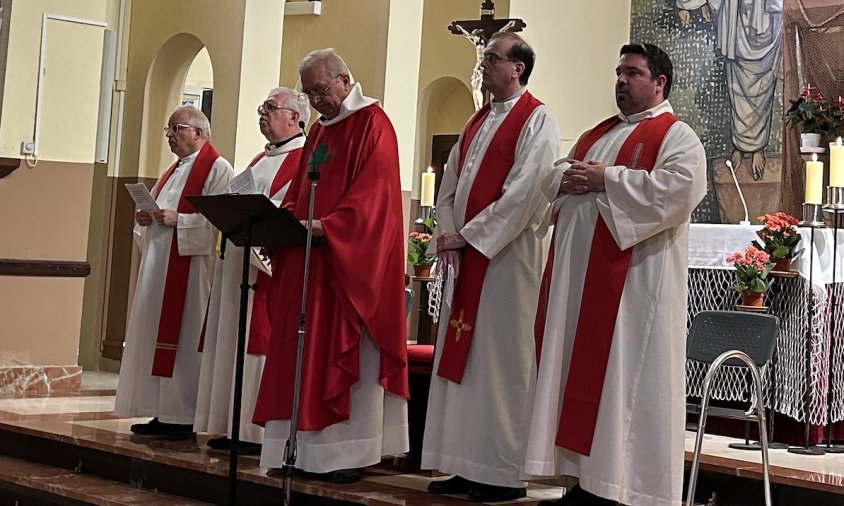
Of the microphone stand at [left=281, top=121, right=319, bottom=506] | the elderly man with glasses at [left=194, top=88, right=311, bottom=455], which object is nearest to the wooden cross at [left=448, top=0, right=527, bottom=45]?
the elderly man with glasses at [left=194, top=88, right=311, bottom=455]

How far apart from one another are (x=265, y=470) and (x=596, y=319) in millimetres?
1804

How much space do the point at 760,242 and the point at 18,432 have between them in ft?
14.5

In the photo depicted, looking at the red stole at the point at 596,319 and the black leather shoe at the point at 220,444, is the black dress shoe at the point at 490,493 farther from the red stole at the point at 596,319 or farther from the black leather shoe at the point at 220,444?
the black leather shoe at the point at 220,444

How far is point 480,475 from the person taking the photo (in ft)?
16.4

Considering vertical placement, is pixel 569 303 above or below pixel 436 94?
below

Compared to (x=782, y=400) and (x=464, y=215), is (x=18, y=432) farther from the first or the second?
(x=782, y=400)

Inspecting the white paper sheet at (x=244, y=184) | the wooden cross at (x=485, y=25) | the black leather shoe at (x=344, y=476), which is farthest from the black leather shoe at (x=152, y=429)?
the wooden cross at (x=485, y=25)

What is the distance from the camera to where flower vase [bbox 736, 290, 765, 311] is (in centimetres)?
720

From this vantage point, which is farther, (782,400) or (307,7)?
(307,7)

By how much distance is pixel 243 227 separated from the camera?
5184 millimetres

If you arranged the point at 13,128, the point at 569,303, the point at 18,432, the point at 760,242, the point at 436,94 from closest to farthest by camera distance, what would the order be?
the point at 569,303 < the point at 18,432 < the point at 760,242 < the point at 13,128 < the point at 436,94

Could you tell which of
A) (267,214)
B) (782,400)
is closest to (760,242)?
(782,400)

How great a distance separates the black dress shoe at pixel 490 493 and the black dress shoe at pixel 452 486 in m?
0.08

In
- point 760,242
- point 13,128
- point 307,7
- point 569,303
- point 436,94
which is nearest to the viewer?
point 569,303
